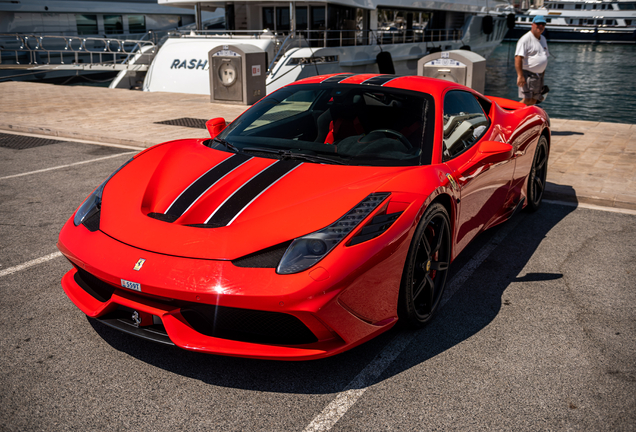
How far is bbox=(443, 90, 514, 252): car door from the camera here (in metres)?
3.62

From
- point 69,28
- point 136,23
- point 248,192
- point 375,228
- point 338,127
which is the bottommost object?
point 375,228

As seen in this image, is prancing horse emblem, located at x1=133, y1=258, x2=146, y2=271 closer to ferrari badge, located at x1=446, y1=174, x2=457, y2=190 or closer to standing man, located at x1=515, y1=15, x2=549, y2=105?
ferrari badge, located at x1=446, y1=174, x2=457, y2=190

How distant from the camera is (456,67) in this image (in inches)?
404

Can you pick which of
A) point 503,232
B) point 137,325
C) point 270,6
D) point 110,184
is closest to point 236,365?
point 137,325

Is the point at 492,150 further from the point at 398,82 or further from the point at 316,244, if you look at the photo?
the point at 316,244

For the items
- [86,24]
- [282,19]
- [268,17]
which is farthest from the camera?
[86,24]

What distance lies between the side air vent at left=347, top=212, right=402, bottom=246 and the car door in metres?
0.87

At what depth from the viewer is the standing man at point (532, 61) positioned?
28.1ft

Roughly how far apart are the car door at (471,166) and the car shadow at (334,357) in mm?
378

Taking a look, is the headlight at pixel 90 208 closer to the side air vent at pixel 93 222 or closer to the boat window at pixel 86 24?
the side air vent at pixel 93 222

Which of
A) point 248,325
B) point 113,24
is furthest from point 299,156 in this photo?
point 113,24

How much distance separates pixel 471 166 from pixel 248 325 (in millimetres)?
1955

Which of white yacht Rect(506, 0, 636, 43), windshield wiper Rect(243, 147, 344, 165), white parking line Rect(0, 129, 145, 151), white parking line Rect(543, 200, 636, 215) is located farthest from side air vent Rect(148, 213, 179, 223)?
white yacht Rect(506, 0, 636, 43)

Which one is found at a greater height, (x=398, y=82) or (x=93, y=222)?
(x=398, y=82)
